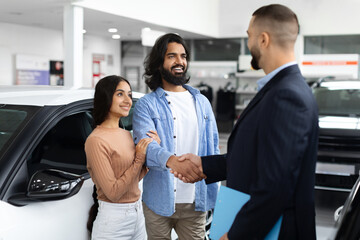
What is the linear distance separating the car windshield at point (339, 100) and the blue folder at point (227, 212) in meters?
5.07

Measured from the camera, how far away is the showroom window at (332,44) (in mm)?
12211

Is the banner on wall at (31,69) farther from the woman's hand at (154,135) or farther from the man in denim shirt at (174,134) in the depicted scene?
the woman's hand at (154,135)

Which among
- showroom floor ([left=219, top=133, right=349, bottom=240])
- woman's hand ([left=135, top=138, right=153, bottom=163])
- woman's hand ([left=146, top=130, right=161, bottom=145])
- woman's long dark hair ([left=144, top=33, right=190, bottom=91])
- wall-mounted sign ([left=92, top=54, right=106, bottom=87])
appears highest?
wall-mounted sign ([left=92, top=54, right=106, bottom=87])

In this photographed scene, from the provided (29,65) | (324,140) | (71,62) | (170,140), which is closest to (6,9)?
(71,62)

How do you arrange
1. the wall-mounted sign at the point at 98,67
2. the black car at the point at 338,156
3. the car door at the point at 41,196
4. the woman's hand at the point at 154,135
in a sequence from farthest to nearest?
the wall-mounted sign at the point at 98,67 → the black car at the point at 338,156 → the woman's hand at the point at 154,135 → the car door at the point at 41,196

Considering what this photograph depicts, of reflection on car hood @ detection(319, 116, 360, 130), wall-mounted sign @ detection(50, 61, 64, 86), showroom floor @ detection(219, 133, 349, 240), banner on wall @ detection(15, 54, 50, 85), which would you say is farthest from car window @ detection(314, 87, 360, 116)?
wall-mounted sign @ detection(50, 61, 64, 86)

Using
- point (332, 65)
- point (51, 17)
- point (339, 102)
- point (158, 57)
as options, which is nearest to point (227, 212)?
point (158, 57)

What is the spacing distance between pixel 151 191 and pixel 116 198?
41cm

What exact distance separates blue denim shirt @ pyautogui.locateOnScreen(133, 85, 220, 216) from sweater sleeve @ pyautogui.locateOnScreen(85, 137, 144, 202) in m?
0.28

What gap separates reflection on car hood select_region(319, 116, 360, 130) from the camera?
5336 millimetres

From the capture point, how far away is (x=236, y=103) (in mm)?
13445

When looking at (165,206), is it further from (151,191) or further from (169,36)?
(169,36)

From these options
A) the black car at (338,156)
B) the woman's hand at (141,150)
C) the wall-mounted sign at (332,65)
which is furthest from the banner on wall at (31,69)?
the woman's hand at (141,150)

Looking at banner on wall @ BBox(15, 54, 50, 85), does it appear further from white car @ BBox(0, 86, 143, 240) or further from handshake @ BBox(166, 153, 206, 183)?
handshake @ BBox(166, 153, 206, 183)
